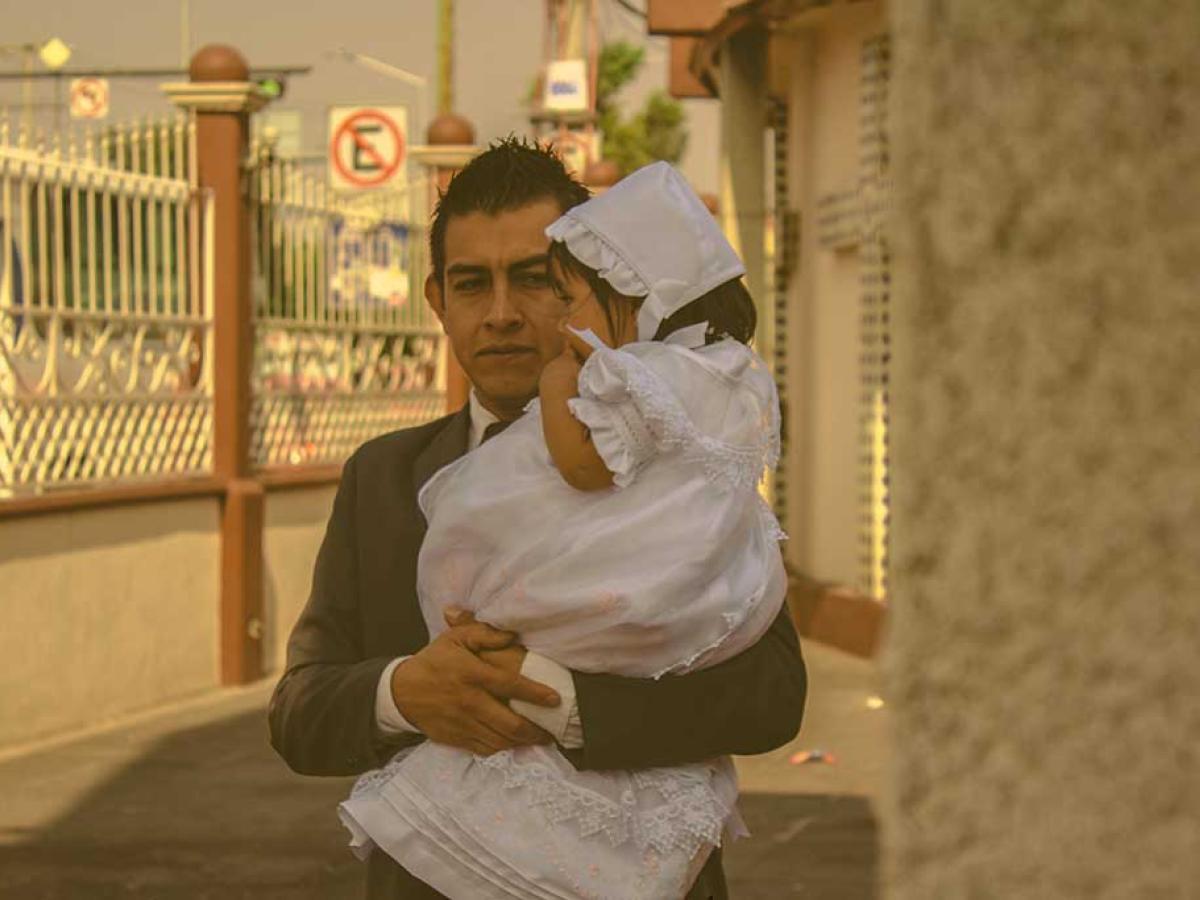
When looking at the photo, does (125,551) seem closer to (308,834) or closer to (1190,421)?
(308,834)

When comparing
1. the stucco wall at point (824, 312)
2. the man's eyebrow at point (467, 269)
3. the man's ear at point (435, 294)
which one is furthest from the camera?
the stucco wall at point (824, 312)

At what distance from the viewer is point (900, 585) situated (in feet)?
2.47

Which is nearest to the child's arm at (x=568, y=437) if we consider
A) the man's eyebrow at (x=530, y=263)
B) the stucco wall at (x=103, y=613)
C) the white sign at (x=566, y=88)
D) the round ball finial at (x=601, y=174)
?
the man's eyebrow at (x=530, y=263)

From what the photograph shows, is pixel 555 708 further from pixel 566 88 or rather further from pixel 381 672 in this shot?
pixel 566 88

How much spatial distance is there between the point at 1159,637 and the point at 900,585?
9 cm

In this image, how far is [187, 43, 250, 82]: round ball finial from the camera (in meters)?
10.6

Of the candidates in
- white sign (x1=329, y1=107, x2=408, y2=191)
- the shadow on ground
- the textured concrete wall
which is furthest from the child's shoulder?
white sign (x1=329, y1=107, x2=408, y2=191)

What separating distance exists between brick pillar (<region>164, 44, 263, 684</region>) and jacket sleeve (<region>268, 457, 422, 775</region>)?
8028mm

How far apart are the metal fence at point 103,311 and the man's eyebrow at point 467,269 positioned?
6.43 metres

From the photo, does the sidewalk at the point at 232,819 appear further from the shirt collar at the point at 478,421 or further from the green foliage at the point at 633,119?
the green foliage at the point at 633,119

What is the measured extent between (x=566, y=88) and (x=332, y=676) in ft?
92.1

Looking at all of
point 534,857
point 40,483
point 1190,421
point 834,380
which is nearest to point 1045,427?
point 1190,421

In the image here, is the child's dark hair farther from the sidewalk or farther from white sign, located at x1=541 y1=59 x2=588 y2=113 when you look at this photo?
white sign, located at x1=541 y1=59 x2=588 y2=113

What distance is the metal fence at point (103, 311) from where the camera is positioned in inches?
348
